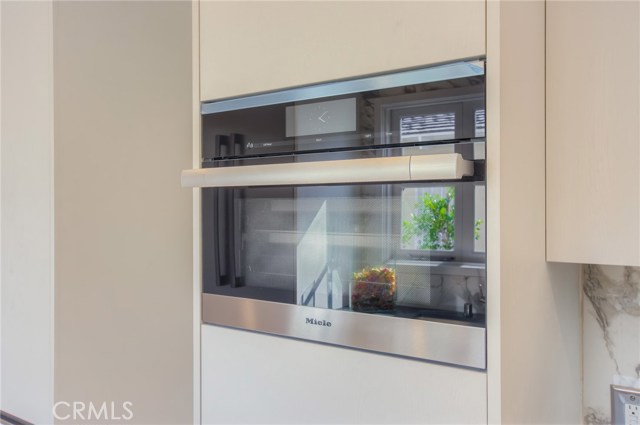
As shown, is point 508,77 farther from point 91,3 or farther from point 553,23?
point 91,3

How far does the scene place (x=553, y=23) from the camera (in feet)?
3.39

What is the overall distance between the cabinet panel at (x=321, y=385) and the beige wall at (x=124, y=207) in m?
0.20

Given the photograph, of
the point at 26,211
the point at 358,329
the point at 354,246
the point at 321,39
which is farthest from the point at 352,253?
the point at 26,211

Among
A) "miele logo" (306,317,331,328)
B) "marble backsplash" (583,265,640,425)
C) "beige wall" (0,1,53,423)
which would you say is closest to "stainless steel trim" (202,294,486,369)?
"miele logo" (306,317,331,328)

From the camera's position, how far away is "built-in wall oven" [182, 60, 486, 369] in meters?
0.79

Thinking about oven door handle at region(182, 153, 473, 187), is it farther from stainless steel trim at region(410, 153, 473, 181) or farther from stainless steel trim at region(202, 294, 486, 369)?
stainless steel trim at region(202, 294, 486, 369)

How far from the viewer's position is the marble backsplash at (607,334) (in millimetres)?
1224

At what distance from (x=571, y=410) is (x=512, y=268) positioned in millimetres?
Result: 608

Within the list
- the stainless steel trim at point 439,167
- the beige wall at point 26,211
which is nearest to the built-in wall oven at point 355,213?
the stainless steel trim at point 439,167

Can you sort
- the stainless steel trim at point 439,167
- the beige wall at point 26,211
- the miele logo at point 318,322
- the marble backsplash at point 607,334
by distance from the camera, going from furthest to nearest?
the marble backsplash at point 607,334 → the beige wall at point 26,211 → the miele logo at point 318,322 → the stainless steel trim at point 439,167

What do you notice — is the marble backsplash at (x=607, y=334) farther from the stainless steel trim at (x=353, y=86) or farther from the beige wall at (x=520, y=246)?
the stainless steel trim at (x=353, y=86)

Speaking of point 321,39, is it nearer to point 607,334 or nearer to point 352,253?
point 352,253

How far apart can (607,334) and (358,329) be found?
74 cm

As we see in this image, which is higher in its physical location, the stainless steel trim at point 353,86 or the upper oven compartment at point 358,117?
the stainless steel trim at point 353,86
